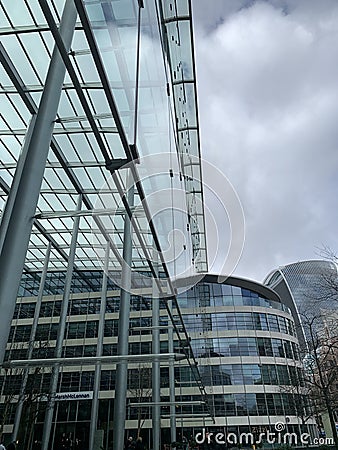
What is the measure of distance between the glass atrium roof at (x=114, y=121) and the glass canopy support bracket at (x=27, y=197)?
0.50 metres

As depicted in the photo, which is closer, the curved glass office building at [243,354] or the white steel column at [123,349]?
the white steel column at [123,349]

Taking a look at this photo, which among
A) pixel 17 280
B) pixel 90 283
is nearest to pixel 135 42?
pixel 17 280

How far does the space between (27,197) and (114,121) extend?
8.52 feet

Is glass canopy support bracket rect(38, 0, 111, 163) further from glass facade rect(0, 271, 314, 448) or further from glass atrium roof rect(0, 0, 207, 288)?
glass facade rect(0, 271, 314, 448)

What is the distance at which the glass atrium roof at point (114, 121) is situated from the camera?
17.7 ft

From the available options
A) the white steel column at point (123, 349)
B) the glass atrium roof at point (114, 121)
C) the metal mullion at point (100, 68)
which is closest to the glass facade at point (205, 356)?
the glass atrium roof at point (114, 121)

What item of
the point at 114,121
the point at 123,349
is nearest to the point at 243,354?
the point at 123,349

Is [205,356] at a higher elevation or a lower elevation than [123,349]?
higher

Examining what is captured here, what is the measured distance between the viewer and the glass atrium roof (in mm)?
5410

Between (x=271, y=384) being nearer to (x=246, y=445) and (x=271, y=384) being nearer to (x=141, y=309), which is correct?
(x=246, y=445)

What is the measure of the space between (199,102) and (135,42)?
9604 mm

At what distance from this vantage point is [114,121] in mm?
5055

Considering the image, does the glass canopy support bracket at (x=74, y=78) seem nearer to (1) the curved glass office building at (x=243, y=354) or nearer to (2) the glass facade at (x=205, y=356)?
(2) the glass facade at (x=205, y=356)

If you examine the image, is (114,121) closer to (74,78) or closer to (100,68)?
(100,68)
